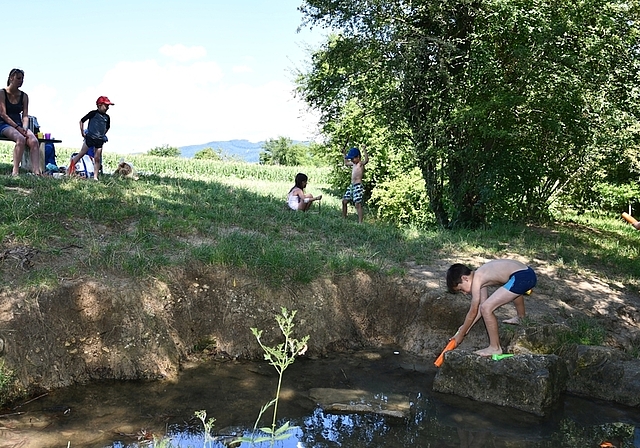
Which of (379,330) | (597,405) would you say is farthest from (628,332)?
(379,330)

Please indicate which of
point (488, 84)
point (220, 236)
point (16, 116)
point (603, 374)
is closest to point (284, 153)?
point (488, 84)

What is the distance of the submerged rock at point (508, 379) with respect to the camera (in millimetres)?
6301

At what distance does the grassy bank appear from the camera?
8055mm

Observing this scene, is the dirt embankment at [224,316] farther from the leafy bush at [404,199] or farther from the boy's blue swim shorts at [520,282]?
the leafy bush at [404,199]

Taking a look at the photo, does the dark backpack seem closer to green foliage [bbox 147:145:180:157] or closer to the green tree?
the green tree

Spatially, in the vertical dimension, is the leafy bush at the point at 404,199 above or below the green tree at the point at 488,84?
below

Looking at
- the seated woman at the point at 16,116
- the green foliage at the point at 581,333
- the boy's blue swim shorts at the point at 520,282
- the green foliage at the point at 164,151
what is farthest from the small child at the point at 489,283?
the green foliage at the point at 164,151

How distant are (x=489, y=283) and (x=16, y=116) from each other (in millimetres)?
8333

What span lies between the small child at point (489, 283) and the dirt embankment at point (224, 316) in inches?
42.7

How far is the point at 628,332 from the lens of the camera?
8188 millimetres

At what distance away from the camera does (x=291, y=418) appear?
596cm

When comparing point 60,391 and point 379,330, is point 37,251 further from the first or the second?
point 379,330

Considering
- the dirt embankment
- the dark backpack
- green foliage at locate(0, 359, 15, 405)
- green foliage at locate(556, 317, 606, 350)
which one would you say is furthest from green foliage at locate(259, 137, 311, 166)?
green foliage at locate(0, 359, 15, 405)

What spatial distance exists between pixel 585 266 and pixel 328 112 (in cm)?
980
